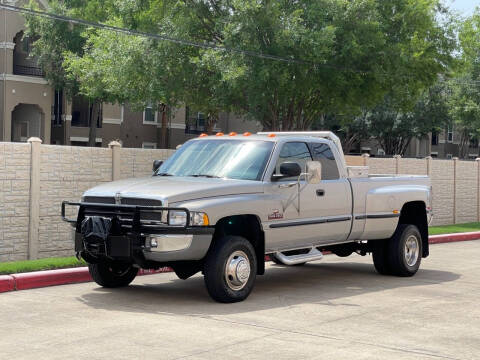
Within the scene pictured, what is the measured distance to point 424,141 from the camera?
230 feet

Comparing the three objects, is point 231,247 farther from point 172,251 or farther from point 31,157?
point 31,157

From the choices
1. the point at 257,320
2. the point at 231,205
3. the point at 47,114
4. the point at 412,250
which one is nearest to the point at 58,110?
the point at 47,114

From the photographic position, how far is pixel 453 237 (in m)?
21.2

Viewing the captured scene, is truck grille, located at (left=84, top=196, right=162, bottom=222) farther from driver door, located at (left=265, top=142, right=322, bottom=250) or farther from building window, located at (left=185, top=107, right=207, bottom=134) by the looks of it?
building window, located at (left=185, top=107, right=207, bottom=134)

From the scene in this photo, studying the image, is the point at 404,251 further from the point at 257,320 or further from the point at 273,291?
the point at 257,320

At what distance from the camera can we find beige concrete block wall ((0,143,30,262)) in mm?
13977

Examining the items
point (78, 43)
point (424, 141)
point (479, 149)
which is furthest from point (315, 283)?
point (479, 149)

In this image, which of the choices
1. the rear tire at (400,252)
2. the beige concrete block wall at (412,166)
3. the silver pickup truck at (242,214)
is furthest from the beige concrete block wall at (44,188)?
the beige concrete block wall at (412,166)

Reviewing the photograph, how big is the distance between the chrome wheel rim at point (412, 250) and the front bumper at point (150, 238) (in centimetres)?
454

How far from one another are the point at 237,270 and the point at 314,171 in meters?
1.93

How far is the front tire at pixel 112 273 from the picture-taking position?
36.7 ft

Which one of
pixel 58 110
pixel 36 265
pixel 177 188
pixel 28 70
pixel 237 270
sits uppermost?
pixel 28 70

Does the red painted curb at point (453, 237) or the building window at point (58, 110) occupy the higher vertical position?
the building window at point (58, 110)

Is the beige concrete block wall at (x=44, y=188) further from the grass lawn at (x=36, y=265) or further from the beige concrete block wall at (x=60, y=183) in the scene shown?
the grass lawn at (x=36, y=265)
